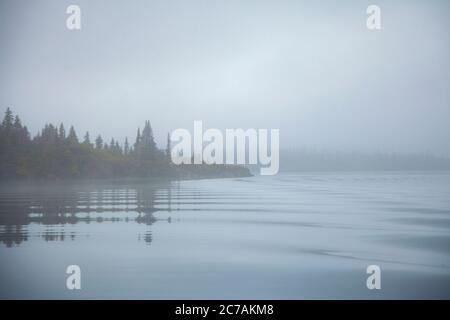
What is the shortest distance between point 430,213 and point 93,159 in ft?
41.2

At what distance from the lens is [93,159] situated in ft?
52.7

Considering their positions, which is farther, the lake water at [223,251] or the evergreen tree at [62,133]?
the evergreen tree at [62,133]

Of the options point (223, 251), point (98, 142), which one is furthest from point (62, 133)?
point (223, 251)

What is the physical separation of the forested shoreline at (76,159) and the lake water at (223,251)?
5.53 feet

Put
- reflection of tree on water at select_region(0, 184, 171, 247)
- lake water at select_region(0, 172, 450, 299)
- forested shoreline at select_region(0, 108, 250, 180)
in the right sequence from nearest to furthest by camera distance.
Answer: lake water at select_region(0, 172, 450, 299)
reflection of tree on water at select_region(0, 184, 171, 247)
forested shoreline at select_region(0, 108, 250, 180)

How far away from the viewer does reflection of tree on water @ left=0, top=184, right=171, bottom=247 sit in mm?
9866

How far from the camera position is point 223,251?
28.7 feet

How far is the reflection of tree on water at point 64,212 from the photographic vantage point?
987 centimetres

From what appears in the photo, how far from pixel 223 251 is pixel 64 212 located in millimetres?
6475

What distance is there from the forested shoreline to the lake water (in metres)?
1.68

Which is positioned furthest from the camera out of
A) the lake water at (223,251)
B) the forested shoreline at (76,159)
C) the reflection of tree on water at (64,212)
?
the forested shoreline at (76,159)

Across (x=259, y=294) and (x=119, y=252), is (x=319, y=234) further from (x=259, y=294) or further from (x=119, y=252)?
(x=119, y=252)
